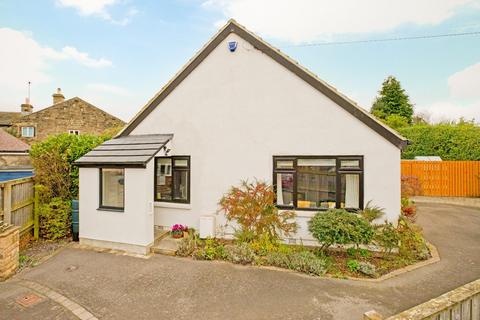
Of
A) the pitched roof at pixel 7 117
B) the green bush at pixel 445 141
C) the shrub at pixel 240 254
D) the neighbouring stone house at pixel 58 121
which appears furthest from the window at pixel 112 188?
the pitched roof at pixel 7 117

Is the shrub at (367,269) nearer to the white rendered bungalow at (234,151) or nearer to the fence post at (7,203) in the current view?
the white rendered bungalow at (234,151)

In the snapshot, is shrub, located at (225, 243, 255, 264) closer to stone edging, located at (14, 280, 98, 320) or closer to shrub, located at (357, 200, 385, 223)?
shrub, located at (357, 200, 385, 223)

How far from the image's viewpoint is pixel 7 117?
3366cm

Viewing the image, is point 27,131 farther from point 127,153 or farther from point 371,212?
point 371,212

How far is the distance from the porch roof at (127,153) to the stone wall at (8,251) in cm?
272

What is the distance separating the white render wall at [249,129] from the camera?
26.3 feet

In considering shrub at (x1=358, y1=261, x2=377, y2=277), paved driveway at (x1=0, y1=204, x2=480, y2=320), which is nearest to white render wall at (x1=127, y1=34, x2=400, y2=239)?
shrub at (x1=358, y1=261, x2=377, y2=277)

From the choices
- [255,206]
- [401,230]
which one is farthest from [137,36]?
[401,230]

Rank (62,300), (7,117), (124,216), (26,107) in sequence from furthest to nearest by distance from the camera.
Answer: (7,117) < (26,107) < (124,216) < (62,300)

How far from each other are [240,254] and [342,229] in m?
2.90

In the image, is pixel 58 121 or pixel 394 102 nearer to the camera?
pixel 58 121

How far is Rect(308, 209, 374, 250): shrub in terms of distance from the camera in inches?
270

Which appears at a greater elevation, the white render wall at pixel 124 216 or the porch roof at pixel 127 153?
the porch roof at pixel 127 153

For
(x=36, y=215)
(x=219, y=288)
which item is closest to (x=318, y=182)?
(x=219, y=288)
